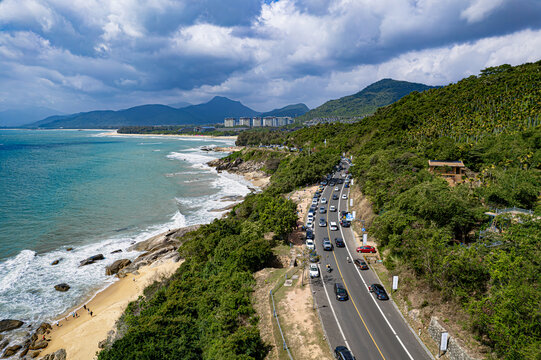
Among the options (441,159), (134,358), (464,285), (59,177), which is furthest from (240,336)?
(59,177)

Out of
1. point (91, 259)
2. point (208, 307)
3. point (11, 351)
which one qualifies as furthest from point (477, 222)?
point (91, 259)

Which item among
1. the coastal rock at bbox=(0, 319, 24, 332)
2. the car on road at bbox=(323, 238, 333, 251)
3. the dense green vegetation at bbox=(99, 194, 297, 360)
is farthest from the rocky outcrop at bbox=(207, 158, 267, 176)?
the coastal rock at bbox=(0, 319, 24, 332)

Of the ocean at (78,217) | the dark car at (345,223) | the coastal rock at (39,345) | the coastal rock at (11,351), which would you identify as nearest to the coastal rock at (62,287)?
the ocean at (78,217)

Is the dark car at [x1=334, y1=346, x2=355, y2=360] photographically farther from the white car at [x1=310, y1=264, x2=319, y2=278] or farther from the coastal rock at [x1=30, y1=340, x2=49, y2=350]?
the coastal rock at [x1=30, y1=340, x2=49, y2=350]

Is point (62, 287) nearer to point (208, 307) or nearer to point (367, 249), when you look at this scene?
point (208, 307)

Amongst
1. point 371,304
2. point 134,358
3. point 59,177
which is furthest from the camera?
point 59,177

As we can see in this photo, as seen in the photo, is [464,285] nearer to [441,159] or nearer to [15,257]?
[441,159]
